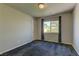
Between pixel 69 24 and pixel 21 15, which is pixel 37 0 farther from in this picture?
pixel 69 24

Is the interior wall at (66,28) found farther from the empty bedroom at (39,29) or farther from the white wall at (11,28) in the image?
the white wall at (11,28)

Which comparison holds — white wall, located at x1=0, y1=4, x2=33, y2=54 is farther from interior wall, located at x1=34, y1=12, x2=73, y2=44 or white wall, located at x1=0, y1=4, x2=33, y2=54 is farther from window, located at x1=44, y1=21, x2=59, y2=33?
interior wall, located at x1=34, y1=12, x2=73, y2=44

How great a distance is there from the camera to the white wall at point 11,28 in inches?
140

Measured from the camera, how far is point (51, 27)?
267 inches

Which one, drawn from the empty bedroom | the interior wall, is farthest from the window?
the interior wall

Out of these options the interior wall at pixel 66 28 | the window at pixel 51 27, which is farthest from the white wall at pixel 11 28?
the interior wall at pixel 66 28

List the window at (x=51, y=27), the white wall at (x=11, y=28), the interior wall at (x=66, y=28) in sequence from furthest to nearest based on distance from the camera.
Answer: the window at (x=51, y=27), the interior wall at (x=66, y=28), the white wall at (x=11, y=28)

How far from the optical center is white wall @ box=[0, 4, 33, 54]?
3.56m

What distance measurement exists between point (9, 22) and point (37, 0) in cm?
349

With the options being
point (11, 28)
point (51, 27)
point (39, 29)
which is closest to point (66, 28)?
point (51, 27)

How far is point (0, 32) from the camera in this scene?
3.43 meters

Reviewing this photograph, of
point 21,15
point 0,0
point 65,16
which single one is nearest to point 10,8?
point 21,15

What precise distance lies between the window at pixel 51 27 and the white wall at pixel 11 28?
6.85 ft

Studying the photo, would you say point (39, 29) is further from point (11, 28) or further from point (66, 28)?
point (11, 28)
